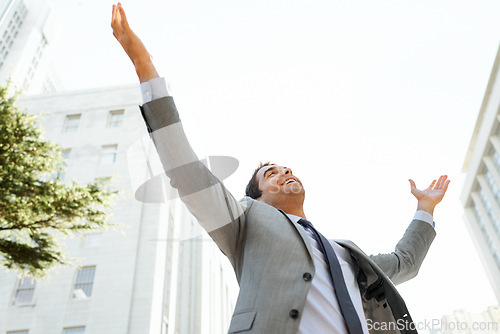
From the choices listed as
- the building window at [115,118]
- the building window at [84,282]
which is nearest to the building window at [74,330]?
the building window at [84,282]

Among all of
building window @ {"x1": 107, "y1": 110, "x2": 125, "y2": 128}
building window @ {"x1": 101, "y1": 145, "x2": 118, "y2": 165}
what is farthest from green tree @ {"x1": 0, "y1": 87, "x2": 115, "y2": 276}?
building window @ {"x1": 107, "y1": 110, "x2": 125, "y2": 128}

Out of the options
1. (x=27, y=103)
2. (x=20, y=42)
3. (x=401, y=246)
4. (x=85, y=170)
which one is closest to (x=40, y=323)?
(x=85, y=170)

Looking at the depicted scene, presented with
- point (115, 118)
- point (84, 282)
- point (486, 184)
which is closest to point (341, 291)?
point (84, 282)

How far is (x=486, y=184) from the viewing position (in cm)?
4338

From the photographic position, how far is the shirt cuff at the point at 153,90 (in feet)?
5.13

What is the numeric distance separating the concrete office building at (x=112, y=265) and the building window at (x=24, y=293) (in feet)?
0.15

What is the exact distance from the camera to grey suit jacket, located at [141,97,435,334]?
142 centimetres

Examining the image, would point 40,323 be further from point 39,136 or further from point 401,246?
point 401,246

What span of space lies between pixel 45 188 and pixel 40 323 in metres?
12.4

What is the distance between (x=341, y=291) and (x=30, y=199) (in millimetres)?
8413

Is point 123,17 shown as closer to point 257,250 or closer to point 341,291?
point 257,250

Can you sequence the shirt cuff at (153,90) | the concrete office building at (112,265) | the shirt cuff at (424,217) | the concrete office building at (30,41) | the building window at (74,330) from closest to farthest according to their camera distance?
the shirt cuff at (153,90)
the shirt cuff at (424,217)
the building window at (74,330)
the concrete office building at (112,265)
the concrete office building at (30,41)

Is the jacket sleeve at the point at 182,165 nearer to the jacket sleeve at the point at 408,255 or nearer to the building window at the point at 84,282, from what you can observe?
the jacket sleeve at the point at 408,255

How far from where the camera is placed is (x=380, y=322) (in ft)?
6.00
